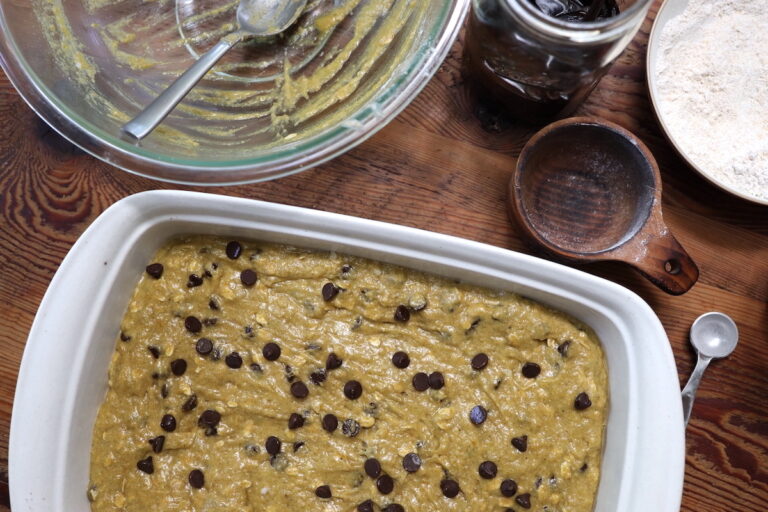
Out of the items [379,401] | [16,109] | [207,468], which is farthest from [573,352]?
[16,109]

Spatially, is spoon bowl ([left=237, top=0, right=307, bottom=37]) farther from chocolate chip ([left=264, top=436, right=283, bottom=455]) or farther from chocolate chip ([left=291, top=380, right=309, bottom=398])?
chocolate chip ([left=264, top=436, right=283, bottom=455])

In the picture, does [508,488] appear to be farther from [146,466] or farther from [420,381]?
[146,466]

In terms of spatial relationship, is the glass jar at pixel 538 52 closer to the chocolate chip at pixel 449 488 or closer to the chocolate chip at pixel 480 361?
the chocolate chip at pixel 480 361

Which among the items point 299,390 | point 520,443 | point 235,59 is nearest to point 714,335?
point 520,443

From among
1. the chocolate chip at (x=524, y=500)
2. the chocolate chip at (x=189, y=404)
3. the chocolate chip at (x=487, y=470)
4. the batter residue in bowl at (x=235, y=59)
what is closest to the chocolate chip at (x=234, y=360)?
the chocolate chip at (x=189, y=404)

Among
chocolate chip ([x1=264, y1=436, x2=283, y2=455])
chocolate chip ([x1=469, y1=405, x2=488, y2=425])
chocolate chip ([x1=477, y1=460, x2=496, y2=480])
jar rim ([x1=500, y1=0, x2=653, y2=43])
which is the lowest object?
chocolate chip ([x1=477, y1=460, x2=496, y2=480])

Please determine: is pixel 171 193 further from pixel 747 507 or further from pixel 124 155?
pixel 747 507

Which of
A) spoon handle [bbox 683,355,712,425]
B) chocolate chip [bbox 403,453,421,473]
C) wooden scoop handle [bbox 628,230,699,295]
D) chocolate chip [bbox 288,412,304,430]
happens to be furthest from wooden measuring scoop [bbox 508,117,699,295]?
chocolate chip [bbox 288,412,304,430]
